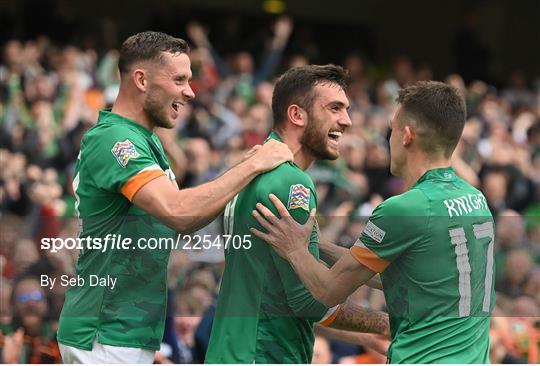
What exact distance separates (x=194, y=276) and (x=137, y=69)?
1492 millimetres

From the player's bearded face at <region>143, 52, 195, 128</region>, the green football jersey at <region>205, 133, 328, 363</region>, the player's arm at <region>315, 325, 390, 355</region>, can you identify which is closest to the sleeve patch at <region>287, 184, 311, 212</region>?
the green football jersey at <region>205, 133, 328, 363</region>

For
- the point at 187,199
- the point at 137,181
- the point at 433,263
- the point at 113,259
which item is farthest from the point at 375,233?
the point at 113,259

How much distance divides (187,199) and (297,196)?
21.1 inches

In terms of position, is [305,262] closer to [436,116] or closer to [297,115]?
[297,115]

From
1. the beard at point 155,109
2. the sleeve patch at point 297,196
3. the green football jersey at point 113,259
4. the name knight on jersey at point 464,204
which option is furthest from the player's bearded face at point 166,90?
the name knight on jersey at point 464,204

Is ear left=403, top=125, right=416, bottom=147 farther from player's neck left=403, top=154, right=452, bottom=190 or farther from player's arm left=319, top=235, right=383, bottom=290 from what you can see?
player's arm left=319, top=235, right=383, bottom=290

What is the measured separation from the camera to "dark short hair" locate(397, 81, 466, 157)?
5.50 meters

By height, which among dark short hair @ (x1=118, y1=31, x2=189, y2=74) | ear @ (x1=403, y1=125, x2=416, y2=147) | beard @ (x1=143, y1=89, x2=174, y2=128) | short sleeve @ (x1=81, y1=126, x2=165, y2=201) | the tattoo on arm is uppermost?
dark short hair @ (x1=118, y1=31, x2=189, y2=74)

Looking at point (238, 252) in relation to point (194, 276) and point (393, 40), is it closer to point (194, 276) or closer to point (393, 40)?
point (194, 276)

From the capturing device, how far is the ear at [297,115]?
233 inches

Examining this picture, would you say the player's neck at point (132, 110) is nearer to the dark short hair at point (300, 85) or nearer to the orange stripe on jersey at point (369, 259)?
the dark short hair at point (300, 85)

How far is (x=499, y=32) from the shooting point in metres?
22.5

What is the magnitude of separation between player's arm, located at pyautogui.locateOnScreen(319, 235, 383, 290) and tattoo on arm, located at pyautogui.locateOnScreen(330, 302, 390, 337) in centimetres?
15

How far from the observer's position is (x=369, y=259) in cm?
541
